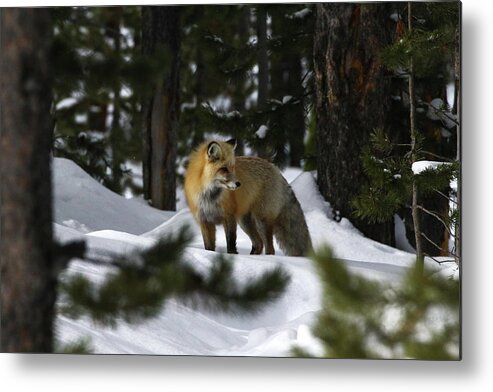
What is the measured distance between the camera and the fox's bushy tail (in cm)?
425

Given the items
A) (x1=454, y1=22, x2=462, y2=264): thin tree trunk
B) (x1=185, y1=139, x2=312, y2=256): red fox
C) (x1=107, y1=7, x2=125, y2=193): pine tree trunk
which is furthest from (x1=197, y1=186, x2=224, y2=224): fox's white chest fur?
(x1=454, y1=22, x2=462, y2=264): thin tree trunk

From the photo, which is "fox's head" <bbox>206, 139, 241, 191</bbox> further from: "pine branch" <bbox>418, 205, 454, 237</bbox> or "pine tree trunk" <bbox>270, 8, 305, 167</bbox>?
"pine branch" <bbox>418, 205, 454, 237</bbox>

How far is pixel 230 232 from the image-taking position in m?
4.46

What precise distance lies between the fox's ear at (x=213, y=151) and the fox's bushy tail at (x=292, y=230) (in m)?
0.48

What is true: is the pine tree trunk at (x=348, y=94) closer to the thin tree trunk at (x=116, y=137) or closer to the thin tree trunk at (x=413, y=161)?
the thin tree trunk at (x=413, y=161)

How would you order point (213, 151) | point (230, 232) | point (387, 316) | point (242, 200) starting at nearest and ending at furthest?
point (387, 316), point (213, 151), point (230, 232), point (242, 200)

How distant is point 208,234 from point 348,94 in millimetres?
1062

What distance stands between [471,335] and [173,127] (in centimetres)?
207

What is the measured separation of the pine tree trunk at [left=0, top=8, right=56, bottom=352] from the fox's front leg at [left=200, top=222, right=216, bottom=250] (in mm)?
2014

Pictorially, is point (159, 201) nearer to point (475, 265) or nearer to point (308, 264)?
point (308, 264)

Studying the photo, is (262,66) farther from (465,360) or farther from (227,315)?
(465,360)

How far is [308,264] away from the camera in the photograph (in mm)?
4035

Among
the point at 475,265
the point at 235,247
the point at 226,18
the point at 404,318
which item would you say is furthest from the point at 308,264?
the point at 226,18

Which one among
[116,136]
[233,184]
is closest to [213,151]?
[233,184]
